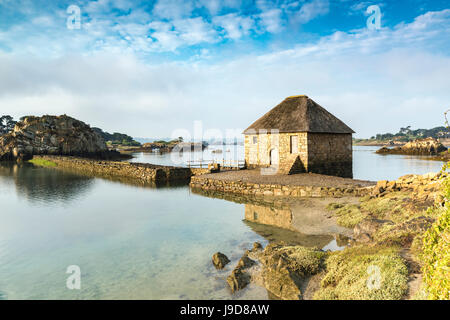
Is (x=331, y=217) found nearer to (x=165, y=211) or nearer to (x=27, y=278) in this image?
(x=165, y=211)

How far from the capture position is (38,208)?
17.1 meters

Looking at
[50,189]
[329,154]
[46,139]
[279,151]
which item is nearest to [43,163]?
[46,139]

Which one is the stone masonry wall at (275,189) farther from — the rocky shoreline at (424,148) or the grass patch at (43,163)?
the rocky shoreline at (424,148)

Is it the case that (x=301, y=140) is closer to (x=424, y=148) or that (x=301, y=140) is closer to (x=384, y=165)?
(x=384, y=165)

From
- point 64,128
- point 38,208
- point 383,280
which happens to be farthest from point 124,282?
point 64,128

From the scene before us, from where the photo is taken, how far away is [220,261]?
27.3 feet

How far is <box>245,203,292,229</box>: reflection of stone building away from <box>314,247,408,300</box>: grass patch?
506 cm

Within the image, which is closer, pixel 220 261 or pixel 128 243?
pixel 220 261

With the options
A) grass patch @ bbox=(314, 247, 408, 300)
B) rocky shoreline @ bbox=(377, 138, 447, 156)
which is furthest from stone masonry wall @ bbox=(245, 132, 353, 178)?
rocky shoreline @ bbox=(377, 138, 447, 156)

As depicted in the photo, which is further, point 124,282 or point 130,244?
point 130,244

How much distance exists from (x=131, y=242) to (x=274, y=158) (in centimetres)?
1576

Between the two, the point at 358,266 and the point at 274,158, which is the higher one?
the point at 274,158

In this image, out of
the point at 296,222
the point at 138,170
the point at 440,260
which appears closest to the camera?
the point at 440,260

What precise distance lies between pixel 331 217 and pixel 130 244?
8.84 m
